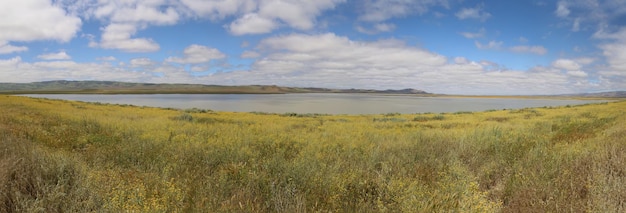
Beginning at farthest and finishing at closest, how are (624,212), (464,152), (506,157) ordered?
(464,152), (506,157), (624,212)

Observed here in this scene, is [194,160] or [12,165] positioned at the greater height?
[12,165]

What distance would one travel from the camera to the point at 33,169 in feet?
→ 14.8

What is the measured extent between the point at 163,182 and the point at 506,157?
7518mm

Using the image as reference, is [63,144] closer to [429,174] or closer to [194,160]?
[194,160]

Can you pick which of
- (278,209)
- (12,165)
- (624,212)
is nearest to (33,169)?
(12,165)

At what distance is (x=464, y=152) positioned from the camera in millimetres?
7945

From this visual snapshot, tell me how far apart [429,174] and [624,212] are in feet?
8.83

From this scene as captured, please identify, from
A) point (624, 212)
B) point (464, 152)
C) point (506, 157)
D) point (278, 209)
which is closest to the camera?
point (624, 212)

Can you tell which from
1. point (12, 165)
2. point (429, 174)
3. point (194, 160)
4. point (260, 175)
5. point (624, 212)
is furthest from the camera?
point (194, 160)

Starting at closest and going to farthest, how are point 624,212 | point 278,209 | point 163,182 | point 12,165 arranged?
point 624,212 → point 278,209 → point 12,165 → point 163,182

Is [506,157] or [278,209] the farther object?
[506,157]

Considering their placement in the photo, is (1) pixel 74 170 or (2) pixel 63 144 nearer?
(1) pixel 74 170

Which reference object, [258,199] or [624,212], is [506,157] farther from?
[258,199]

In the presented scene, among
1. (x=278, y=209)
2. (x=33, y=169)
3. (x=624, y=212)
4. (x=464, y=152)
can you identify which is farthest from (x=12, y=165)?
(x=464, y=152)
